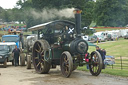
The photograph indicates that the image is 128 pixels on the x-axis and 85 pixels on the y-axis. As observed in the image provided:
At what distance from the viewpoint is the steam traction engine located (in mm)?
11867

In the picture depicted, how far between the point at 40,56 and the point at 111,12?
5899cm

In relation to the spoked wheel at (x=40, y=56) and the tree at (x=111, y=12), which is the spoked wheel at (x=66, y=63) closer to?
the spoked wheel at (x=40, y=56)

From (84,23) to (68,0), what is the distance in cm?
624

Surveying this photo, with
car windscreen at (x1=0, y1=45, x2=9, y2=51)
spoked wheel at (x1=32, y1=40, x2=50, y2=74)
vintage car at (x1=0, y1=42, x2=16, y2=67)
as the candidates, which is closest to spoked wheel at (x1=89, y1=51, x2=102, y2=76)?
spoked wheel at (x1=32, y1=40, x2=50, y2=74)

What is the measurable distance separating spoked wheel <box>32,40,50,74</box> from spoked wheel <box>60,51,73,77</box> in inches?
46.9

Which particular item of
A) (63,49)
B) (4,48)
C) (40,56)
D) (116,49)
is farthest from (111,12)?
(63,49)

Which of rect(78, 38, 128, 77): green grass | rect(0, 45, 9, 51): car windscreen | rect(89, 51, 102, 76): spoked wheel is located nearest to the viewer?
rect(89, 51, 102, 76): spoked wheel

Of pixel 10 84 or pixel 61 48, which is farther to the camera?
pixel 61 48

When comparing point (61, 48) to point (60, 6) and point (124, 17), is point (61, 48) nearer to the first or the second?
point (60, 6)

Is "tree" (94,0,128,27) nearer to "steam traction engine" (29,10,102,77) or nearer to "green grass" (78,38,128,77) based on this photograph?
"green grass" (78,38,128,77)

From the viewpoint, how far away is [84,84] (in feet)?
32.9

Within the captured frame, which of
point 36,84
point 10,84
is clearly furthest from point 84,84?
point 10,84

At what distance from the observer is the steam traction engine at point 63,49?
38.9 feet

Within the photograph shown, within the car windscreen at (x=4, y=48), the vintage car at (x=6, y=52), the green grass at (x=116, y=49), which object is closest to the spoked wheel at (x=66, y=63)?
the vintage car at (x=6, y=52)
